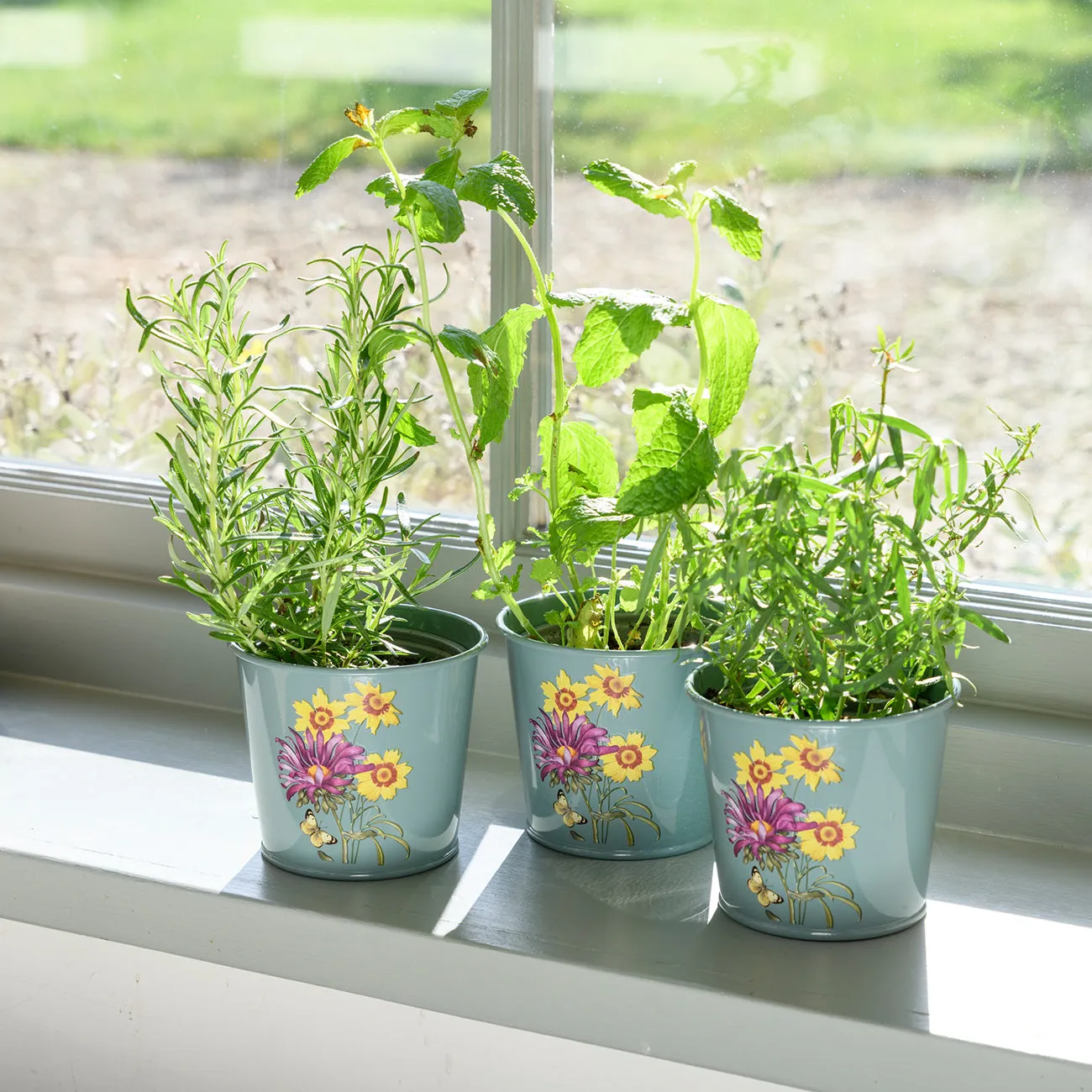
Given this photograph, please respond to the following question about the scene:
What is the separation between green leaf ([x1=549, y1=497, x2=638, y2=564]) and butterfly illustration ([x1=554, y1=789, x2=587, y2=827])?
0.17 m

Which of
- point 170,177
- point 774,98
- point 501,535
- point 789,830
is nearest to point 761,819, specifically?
point 789,830

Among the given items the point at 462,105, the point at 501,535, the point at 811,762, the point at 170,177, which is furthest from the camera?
the point at 170,177

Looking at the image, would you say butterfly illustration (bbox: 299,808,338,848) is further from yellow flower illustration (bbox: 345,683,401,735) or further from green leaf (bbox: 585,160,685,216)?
green leaf (bbox: 585,160,685,216)

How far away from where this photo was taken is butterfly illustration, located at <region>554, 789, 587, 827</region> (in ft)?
2.97

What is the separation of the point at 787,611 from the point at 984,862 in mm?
318

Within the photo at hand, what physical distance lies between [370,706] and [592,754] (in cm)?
15

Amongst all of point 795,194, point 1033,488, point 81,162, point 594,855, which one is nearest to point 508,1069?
point 594,855

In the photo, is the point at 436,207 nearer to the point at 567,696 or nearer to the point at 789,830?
the point at 567,696

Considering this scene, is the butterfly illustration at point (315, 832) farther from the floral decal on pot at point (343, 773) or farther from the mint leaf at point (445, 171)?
the mint leaf at point (445, 171)

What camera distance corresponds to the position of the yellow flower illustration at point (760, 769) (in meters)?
0.77

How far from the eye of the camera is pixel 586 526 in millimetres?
819

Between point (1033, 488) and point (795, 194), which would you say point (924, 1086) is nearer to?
point (1033, 488)

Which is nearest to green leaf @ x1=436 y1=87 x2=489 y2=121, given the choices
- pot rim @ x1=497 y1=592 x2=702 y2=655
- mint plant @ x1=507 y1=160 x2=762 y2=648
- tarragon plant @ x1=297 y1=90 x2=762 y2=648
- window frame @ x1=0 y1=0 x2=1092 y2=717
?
tarragon plant @ x1=297 y1=90 x2=762 y2=648

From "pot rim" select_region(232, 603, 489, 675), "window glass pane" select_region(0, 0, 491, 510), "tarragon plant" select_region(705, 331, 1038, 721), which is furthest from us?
"window glass pane" select_region(0, 0, 491, 510)
